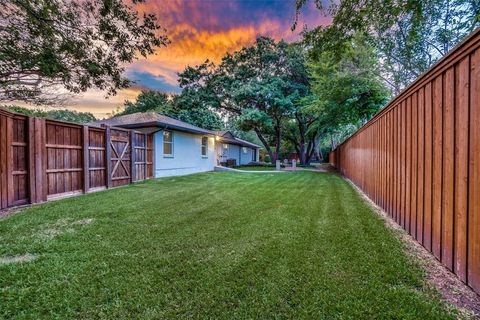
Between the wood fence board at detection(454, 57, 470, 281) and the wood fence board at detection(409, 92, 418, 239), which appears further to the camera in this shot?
the wood fence board at detection(409, 92, 418, 239)

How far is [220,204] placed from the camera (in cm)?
555

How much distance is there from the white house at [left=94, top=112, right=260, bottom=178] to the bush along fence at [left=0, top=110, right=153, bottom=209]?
6.46 ft

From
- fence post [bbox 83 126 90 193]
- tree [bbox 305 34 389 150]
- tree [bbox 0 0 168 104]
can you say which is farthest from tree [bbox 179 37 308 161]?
fence post [bbox 83 126 90 193]

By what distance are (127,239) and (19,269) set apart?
1.13 metres

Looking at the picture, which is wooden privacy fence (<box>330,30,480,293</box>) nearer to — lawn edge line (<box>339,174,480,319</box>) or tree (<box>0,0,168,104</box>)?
lawn edge line (<box>339,174,480,319</box>)

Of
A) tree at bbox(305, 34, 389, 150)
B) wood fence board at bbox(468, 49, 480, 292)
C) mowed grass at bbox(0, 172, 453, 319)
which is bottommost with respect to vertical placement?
mowed grass at bbox(0, 172, 453, 319)

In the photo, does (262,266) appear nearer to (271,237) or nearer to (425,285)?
(271,237)

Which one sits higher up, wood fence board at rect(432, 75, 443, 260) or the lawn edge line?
wood fence board at rect(432, 75, 443, 260)

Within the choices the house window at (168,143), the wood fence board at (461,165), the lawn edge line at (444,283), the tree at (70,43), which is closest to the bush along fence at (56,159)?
the tree at (70,43)

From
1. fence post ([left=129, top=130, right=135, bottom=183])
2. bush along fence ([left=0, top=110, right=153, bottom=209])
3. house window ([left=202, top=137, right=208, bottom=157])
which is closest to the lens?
bush along fence ([left=0, top=110, right=153, bottom=209])

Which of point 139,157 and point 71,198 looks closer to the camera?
point 71,198

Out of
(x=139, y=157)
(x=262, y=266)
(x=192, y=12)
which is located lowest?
(x=262, y=266)

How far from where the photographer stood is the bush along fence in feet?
15.8

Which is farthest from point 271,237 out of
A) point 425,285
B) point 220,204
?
point 220,204
